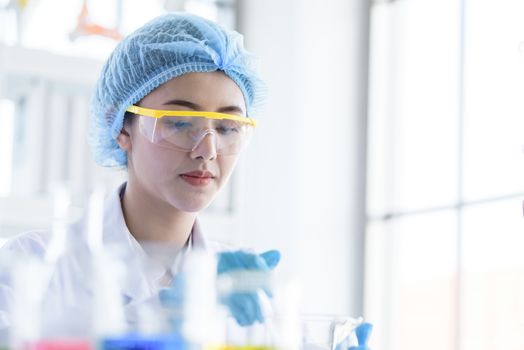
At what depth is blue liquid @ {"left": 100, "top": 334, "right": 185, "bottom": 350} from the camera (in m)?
1.02

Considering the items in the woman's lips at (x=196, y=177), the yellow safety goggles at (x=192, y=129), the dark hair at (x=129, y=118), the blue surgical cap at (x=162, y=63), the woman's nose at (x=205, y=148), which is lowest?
the woman's lips at (x=196, y=177)

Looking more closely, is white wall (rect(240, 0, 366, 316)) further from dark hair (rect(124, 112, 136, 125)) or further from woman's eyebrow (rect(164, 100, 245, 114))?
woman's eyebrow (rect(164, 100, 245, 114))

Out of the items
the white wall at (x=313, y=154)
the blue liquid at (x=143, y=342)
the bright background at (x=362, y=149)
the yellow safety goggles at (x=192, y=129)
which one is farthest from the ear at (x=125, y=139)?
the white wall at (x=313, y=154)

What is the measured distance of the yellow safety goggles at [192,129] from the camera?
207 centimetres

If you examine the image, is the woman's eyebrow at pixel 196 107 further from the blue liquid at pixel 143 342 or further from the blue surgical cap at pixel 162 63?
the blue liquid at pixel 143 342

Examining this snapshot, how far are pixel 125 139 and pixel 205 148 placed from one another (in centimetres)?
31

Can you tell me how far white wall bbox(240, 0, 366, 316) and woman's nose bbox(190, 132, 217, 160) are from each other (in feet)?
7.96

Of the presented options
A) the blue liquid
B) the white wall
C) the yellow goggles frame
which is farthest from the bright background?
the blue liquid

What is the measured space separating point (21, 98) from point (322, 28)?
148 centimetres

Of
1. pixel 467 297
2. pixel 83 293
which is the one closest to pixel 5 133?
pixel 467 297

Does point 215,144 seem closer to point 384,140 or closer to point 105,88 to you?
point 105,88

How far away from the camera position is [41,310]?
107 centimetres

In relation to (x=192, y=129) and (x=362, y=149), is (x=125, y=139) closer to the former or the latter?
(x=192, y=129)

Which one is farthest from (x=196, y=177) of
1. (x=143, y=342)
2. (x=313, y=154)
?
(x=313, y=154)
